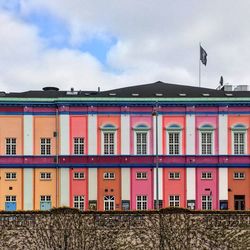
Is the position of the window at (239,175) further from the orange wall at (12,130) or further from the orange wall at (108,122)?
the orange wall at (12,130)

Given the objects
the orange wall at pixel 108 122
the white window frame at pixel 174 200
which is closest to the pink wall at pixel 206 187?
the white window frame at pixel 174 200

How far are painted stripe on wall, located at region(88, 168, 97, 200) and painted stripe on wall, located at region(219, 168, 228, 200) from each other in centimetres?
1304

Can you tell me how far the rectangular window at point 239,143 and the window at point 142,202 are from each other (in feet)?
35.2

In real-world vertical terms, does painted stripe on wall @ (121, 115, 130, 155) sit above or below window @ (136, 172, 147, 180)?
above

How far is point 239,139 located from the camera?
55.1 metres

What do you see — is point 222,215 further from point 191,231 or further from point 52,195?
point 52,195

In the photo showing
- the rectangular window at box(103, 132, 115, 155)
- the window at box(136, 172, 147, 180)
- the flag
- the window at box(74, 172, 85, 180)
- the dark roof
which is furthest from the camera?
the flag

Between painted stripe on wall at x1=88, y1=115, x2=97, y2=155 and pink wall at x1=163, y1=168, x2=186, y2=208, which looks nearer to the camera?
pink wall at x1=163, y1=168, x2=186, y2=208

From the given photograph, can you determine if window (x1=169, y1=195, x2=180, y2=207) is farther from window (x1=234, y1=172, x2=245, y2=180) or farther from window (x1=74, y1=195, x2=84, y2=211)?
window (x1=74, y1=195, x2=84, y2=211)

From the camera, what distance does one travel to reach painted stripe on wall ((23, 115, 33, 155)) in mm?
54781

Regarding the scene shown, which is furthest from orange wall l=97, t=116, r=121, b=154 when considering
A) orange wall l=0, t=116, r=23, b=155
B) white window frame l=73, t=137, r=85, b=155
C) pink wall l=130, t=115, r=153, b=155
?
orange wall l=0, t=116, r=23, b=155

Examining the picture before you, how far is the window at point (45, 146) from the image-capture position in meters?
55.1

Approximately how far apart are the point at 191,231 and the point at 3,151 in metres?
33.9

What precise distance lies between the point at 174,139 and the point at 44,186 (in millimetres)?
14487
